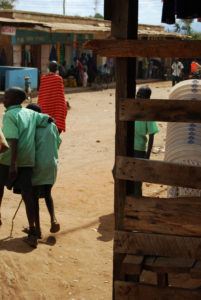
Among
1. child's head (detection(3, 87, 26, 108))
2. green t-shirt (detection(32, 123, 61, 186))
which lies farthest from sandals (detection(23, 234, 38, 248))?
child's head (detection(3, 87, 26, 108))

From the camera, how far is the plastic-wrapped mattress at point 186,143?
5480 mm

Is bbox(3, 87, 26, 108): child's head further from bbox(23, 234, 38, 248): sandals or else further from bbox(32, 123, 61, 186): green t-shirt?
bbox(23, 234, 38, 248): sandals

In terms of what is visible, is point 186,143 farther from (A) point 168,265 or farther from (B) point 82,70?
(B) point 82,70

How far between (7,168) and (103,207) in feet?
6.96

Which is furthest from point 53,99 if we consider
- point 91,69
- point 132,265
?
point 91,69

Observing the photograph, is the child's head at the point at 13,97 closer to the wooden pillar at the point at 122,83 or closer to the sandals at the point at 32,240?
the sandals at the point at 32,240

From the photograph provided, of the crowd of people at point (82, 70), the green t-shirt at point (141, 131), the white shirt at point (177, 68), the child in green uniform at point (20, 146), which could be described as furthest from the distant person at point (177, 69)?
the child in green uniform at point (20, 146)

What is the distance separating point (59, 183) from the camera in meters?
8.02

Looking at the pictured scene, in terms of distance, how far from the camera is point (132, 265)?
3.45m

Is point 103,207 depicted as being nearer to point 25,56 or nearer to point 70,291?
point 70,291

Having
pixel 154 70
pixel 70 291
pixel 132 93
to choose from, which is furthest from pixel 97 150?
pixel 154 70

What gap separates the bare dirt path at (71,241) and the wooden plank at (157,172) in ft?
5.26

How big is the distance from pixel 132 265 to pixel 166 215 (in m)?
0.40

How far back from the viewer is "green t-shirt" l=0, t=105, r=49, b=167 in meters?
4.95
